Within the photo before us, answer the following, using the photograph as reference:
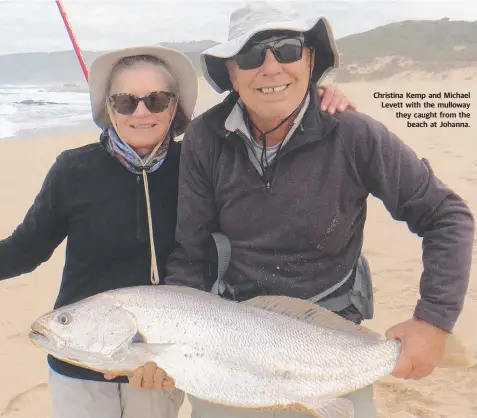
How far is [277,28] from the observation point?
235 cm

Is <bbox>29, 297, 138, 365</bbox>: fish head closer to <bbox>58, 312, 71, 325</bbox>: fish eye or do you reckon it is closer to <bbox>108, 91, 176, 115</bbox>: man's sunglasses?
<bbox>58, 312, 71, 325</bbox>: fish eye

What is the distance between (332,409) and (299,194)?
2.96 ft

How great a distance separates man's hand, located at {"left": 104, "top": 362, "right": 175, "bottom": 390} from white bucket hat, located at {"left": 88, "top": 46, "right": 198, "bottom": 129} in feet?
4.48

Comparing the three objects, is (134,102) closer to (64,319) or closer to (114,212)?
(114,212)

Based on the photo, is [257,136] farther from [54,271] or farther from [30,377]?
[54,271]

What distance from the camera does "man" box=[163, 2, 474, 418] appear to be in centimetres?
235

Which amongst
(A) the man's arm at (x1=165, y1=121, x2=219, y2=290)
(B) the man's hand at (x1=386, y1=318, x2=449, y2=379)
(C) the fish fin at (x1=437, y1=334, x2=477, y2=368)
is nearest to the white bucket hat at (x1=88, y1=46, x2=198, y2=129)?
(A) the man's arm at (x1=165, y1=121, x2=219, y2=290)

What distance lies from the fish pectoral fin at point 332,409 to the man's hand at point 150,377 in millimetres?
570

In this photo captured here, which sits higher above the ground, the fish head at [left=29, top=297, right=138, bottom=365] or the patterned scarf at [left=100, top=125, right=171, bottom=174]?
the patterned scarf at [left=100, top=125, right=171, bottom=174]

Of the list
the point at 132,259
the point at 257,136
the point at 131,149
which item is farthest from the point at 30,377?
the point at 257,136

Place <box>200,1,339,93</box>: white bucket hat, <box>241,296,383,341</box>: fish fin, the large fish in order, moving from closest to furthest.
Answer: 1. the large fish
2. <box>241,296,383,341</box>: fish fin
3. <box>200,1,339,93</box>: white bucket hat

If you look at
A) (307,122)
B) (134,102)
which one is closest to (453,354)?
(307,122)

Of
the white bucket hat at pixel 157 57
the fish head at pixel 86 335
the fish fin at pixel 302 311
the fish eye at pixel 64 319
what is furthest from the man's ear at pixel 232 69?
the fish eye at pixel 64 319

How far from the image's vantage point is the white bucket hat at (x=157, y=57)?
2.74 metres
